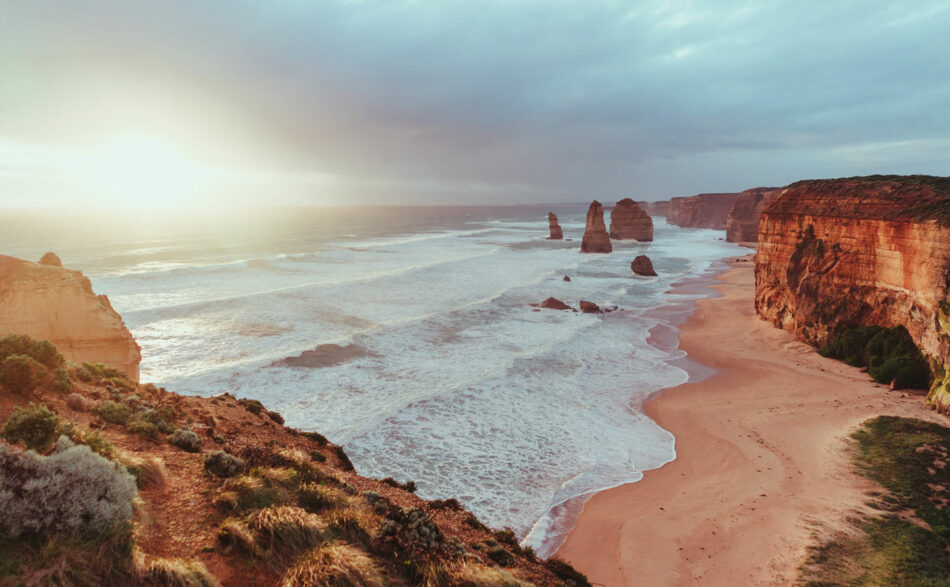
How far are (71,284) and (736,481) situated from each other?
19627mm

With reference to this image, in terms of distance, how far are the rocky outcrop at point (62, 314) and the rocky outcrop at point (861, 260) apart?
1069 inches

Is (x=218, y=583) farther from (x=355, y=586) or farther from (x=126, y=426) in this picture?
(x=126, y=426)

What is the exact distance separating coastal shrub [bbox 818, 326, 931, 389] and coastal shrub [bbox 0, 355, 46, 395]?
27.6 m

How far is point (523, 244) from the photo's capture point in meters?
87.9

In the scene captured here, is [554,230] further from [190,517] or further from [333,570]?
[333,570]

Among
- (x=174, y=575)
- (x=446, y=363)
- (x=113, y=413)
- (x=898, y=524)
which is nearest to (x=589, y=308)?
(x=446, y=363)

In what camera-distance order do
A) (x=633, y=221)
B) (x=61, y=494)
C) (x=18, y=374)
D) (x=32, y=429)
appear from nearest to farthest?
1. (x=61, y=494)
2. (x=32, y=429)
3. (x=18, y=374)
4. (x=633, y=221)

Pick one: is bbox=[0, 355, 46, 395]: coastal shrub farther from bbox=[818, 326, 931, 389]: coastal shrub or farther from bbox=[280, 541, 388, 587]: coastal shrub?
bbox=[818, 326, 931, 389]: coastal shrub

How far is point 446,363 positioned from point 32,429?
1809 cm

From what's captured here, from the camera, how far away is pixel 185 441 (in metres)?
7.96

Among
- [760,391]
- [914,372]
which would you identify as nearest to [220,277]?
[760,391]

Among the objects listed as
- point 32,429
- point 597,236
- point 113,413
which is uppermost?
point 597,236

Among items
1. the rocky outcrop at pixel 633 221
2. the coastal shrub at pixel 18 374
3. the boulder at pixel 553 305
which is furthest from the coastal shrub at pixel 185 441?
the rocky outcrop at pixel 633 221

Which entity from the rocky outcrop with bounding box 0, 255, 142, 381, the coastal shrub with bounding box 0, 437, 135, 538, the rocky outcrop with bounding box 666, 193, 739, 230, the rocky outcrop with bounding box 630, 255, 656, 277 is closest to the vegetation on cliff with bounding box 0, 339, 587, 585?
the coastal shrub with bounding box 0, 437, 135, 538
